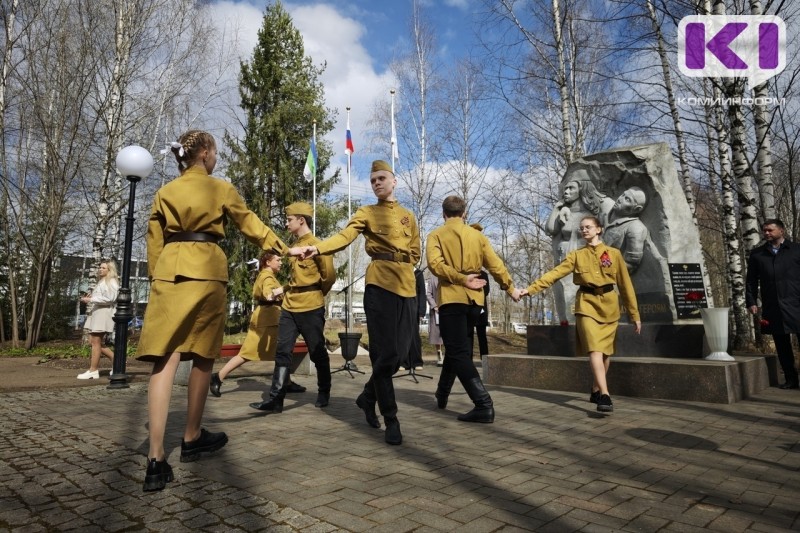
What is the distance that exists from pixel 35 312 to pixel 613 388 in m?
15.4

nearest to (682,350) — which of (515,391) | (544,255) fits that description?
(515,391)

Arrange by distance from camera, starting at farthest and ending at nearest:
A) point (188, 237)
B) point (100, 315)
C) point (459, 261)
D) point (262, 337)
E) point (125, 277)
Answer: point (100, 315) → point (125, 277) → point (262, 337) → point (459, 261) → point (188, 237)

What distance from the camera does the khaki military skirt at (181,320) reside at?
304cm

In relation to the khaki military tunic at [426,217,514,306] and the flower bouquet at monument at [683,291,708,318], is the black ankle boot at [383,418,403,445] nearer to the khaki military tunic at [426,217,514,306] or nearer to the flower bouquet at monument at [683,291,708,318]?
the khaki military tunic at [426,217,514,306]

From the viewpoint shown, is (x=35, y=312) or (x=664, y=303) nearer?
(x=664, y=303)

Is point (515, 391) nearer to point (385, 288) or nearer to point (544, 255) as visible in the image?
point (385, 288)

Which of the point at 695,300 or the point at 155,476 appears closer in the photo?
the point at 155,476

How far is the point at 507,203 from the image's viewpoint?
23953 millimetres

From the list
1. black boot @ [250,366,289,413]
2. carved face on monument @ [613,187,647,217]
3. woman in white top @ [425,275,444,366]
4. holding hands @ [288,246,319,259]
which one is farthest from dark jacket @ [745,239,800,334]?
holding hands @ [288,246,319,259]

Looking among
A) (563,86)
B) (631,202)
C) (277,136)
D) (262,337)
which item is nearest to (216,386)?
(262,337)

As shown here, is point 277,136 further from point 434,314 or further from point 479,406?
point 479,406

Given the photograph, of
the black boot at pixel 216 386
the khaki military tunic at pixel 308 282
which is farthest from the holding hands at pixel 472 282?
the black boot at pixel 216 386

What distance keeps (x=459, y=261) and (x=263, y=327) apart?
2.84 meters

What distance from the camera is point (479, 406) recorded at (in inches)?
187
